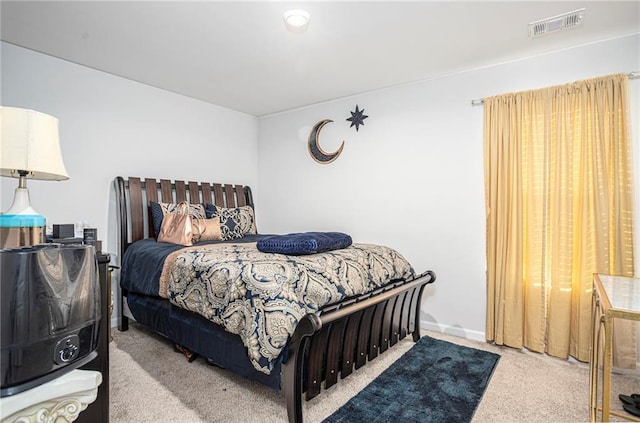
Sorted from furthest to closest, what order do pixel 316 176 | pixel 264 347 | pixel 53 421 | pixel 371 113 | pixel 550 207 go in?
pixel 316 176 < pixel 371 113 < pixel 550 207 < pixel 264 347 < pixel 53 421

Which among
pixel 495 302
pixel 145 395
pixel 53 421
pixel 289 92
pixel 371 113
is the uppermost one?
pixel 289 92

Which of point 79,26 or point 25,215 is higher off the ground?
point 79,26

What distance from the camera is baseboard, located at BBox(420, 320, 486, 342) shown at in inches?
117

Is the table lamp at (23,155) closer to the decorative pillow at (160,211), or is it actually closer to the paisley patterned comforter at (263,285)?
the paisley patterned comforter at (263,285)

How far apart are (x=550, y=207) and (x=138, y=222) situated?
3791 millimetres

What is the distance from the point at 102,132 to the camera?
322 centimetres

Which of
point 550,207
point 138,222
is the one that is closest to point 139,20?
point 138,222

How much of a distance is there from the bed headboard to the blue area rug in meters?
2.62

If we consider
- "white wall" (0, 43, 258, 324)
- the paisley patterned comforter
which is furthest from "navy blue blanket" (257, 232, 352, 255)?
"white wall" (0, 43, 258, 324)

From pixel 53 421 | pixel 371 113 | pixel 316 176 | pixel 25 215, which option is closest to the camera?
pixel 53 421

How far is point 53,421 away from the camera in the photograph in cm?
77

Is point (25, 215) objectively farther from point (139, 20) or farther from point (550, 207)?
point (550, 207)

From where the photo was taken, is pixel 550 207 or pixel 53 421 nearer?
pixel 53 421

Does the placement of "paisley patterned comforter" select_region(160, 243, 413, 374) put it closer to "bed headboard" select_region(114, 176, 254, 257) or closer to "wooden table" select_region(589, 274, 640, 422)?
"bed headboard" select_region(114, 176, 254, 257)
